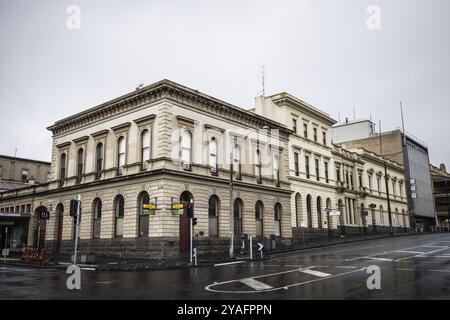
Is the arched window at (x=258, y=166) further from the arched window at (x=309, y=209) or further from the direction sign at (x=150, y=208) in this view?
the direction sign at (x=150, y=208)

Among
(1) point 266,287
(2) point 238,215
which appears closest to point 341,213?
(2) point 238,215

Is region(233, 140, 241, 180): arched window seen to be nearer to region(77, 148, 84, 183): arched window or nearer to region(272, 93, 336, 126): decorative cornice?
region(272, 93, 336, 126): decorative cornice

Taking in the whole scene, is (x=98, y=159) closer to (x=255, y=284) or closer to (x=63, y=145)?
(x=63, y=145)

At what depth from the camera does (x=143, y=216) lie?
28625 mm

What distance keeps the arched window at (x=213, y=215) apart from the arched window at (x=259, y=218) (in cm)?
532

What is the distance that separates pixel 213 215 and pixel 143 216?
557 cm

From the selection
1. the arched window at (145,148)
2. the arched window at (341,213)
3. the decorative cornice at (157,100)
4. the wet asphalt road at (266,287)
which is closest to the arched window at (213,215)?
the arched window at (145,148)

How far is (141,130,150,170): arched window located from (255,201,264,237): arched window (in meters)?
11.4

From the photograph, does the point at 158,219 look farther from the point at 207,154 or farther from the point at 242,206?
the point at 242,206

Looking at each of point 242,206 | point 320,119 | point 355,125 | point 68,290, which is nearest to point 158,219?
point 242,206

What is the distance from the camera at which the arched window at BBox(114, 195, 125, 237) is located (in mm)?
29984

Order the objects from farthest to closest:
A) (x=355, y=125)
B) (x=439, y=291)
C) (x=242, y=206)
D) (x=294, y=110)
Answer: (x=355, y=125)
(x=294, y=110)
(x=242, y=206)
(x=439, y=291)
